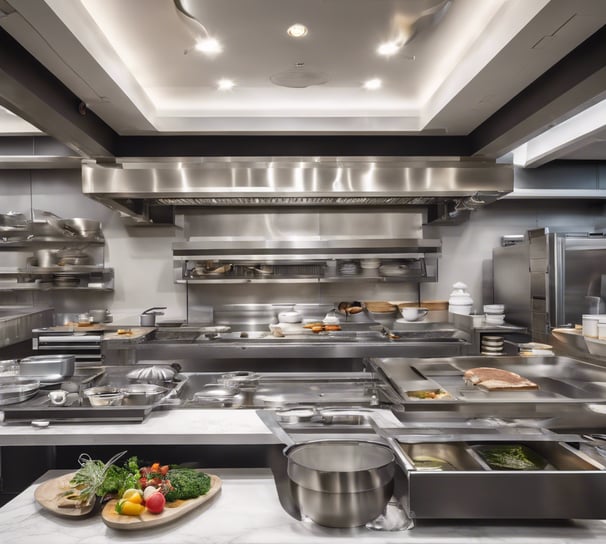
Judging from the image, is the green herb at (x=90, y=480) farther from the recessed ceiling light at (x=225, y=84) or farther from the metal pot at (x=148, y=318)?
the metal pot at (x=148, y=318)

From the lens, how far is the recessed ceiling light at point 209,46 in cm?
279

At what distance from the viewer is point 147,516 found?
1.33m

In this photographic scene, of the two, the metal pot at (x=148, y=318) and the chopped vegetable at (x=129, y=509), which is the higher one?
the metal pot at (x=148, y=318)

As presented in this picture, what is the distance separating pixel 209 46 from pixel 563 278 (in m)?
3.62

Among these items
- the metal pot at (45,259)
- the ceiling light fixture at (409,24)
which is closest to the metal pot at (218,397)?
the ceiling light fixture at (409,24)

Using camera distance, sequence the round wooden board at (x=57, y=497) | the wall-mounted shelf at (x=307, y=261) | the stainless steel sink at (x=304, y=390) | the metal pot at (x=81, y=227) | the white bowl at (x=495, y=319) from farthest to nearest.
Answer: the metal pot at (x=81, y=227) → the wall-mounted shelf at (x=307, y=261) → the white bowl at (x=495, y=319) → the stainless steel sink at (x=304, y=390) → the round wooden board at (x=57, y=497)

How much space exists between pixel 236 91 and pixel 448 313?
3321mm

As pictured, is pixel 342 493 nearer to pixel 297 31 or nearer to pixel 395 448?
pixel 395 448

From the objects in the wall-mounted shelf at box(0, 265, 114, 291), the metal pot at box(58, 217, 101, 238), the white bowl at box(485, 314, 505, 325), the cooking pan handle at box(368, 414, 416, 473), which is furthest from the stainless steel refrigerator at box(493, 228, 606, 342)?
the metal pot at box(58, 217, 101, 238)

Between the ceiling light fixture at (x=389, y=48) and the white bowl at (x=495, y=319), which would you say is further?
the white bowl at (x=495, y=319)

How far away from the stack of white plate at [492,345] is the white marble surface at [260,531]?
3026 millimetres

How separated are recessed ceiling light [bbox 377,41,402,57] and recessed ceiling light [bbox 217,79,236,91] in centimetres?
112

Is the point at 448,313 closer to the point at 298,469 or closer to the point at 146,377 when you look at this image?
the point at 146,377

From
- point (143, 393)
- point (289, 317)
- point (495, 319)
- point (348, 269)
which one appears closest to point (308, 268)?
point (348, 269)
